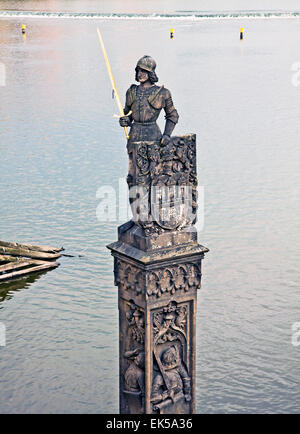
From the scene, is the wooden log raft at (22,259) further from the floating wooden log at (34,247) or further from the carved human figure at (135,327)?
the carved human figure at (135,327)

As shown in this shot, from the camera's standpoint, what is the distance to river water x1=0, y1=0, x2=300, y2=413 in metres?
25.9

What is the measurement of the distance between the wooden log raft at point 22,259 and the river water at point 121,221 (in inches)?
18.2

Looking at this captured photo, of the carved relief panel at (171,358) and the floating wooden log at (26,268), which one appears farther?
the floating wooden log at (26,268)

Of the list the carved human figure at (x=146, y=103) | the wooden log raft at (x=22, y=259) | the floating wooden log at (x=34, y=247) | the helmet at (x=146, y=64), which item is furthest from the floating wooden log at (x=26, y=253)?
the helmet at (x=146, y=64)

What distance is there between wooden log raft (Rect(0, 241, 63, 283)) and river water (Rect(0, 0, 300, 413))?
462 millimetres

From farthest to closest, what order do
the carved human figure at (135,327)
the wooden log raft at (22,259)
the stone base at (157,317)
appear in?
the wooden log raft at (22,259) → the carved human figure at (135,327) → the stone base at (157,317)

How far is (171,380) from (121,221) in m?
19.7

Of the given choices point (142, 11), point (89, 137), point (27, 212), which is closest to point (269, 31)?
point (142, 11)

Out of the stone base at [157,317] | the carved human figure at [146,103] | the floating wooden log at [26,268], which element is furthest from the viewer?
Answer: the floating wooden log at [26,268]

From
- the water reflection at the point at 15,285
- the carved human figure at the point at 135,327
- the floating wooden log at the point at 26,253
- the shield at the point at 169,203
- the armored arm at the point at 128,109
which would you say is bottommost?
the water reflection at the point at 15,285

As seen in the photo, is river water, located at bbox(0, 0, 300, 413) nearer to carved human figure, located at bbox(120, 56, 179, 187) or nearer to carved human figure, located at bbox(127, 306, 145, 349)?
carved human figure, located at bbox(127, 306, 145, 349)

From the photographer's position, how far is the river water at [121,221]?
25.9m

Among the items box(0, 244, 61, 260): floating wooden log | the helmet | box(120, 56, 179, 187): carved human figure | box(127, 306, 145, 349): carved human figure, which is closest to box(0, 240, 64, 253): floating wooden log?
box(0, 244, 61, 260): floating wooden log

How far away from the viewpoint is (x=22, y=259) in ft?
111
